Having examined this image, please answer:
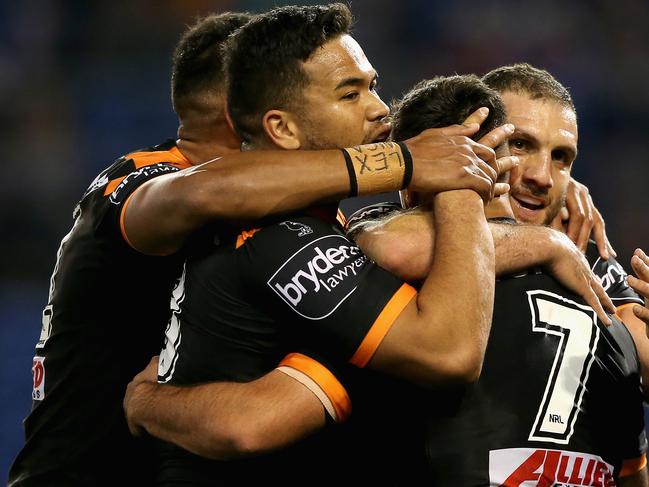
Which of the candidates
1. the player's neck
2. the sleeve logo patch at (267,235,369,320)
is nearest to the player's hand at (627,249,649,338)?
the sleeve logo patch at (267,235,369,320)

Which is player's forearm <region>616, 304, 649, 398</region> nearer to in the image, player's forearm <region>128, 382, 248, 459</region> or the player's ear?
the player's ear

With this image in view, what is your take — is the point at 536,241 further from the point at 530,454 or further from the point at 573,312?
the point at 530,454

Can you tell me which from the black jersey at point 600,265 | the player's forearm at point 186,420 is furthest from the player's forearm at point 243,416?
the black jersey at point 600,265

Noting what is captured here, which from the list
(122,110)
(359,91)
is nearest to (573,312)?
(359,91)

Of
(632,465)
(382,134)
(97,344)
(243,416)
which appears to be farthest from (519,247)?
(97,344)

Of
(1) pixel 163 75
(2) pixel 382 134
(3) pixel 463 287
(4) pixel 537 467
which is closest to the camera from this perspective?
(3) pixel 463 287

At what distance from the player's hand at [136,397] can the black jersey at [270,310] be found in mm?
124

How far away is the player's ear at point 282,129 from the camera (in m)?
3.05

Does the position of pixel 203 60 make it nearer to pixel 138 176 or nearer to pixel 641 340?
pixel 138 176

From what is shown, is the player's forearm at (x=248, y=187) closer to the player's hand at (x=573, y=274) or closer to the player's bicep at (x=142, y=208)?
the player's bicep at (x=142, y=208)

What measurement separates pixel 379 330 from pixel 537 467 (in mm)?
607

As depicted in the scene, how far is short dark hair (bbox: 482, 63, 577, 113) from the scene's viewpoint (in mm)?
3867

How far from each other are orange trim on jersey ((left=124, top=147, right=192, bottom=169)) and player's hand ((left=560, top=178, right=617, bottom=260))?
1.63 metres

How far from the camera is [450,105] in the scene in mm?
3080
